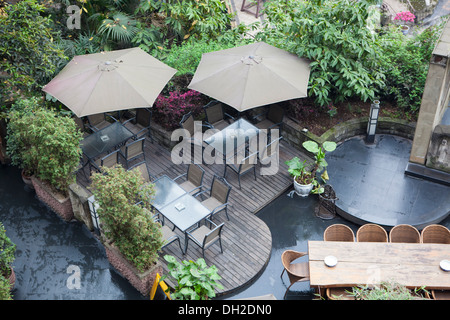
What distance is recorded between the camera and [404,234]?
395 inches

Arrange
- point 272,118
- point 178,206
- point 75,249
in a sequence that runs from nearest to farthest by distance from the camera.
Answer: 1. point 178,206
2. point 75,249
3. point 272,118

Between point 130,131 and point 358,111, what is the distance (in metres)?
5.66

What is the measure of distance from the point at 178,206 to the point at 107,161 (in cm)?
216

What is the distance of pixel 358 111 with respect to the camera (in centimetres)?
1318

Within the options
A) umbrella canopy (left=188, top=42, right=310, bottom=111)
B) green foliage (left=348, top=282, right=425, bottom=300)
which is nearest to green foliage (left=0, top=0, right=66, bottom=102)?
umbrella canopy (left=188, top=42, right=310, bottom=111)

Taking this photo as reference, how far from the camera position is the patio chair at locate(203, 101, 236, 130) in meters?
12.7

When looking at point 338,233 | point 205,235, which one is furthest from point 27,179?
point 338,233

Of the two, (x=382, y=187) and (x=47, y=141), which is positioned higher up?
(x=47, y=141)

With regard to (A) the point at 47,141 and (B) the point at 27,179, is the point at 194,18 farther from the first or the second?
(B) the point at 27,179

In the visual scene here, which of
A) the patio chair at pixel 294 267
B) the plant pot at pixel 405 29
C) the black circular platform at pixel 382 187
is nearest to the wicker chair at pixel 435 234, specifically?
the black circular platform at pixel 382 187

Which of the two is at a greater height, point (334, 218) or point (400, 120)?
point (400, 120)

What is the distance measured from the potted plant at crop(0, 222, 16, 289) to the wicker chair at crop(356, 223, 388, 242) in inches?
250
